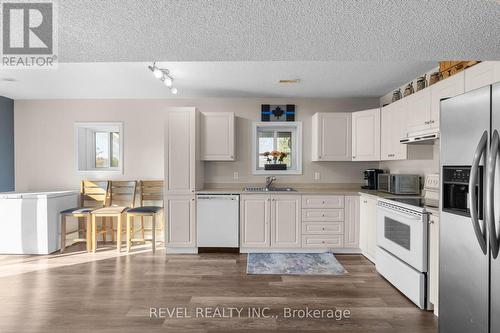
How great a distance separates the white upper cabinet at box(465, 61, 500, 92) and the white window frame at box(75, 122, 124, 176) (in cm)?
448

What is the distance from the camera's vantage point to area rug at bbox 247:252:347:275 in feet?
10.4

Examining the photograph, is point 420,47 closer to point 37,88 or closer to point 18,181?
point 37,88

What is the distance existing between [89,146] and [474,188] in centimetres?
512

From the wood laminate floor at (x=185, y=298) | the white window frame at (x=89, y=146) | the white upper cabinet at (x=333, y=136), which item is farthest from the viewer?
the white window frame at (x=89, y=146)

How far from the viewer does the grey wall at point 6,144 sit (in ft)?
14.1

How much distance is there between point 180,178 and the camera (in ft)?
12.7

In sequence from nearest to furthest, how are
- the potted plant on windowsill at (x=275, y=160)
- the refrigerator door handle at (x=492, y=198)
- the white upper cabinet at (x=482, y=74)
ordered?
1. the refrigerator door handle at (x=492, y=198)
2. the white upper cabinet at (x=482, y=74)
3. the potted plant on windowsill at (x=275, y=160)

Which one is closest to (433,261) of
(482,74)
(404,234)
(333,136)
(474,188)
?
(404,234)

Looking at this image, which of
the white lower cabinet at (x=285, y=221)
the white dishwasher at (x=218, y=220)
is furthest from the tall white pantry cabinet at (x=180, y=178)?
the white lower cabinet at (x=285, y=221)

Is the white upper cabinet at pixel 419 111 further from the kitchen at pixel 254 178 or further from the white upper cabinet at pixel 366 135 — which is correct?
the white upper cabinet at pixel 366 135

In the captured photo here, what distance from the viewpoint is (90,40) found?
61.8 inches

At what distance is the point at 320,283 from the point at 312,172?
78.3 inches

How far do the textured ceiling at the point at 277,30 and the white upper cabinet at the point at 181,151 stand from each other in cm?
199

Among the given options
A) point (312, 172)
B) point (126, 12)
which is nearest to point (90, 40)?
point (126, 12)
